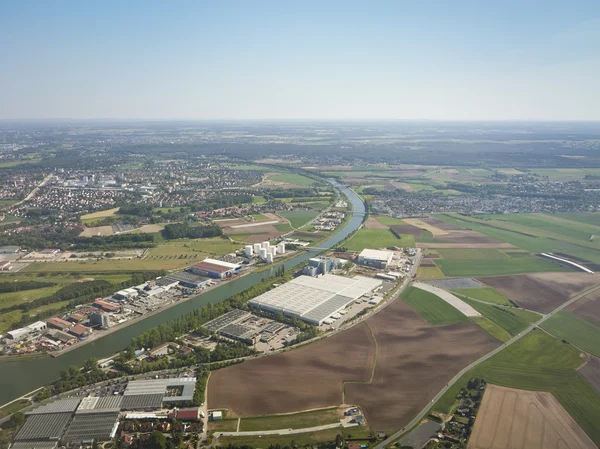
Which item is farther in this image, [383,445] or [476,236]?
[476,236]

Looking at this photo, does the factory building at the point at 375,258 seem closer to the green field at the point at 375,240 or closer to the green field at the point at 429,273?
the green field at the point at 429,273

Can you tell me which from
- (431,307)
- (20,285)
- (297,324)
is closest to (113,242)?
(20,285)

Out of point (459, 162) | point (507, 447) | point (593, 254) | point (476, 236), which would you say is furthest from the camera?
point (459, 162)

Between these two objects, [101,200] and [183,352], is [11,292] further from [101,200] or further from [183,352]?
[101,200]

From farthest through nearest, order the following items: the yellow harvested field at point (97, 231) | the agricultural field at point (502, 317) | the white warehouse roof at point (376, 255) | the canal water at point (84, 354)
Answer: the yellow harvested field at point (97, 231) → the white warehouse roof at point (376, 255) → the agricultural field at point (502, 317) → the canal water at point (84, 354)

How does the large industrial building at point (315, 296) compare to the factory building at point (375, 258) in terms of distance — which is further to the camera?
the factory building at point (375, 258)

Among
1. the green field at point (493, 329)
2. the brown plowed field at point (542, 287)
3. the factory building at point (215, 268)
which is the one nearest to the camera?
the green field at point (493, 329)

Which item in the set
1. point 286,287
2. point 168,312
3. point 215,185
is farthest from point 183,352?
point 215,185

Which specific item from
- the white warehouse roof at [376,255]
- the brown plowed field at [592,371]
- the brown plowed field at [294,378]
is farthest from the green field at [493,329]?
the white warehouse roof at [376,255]
